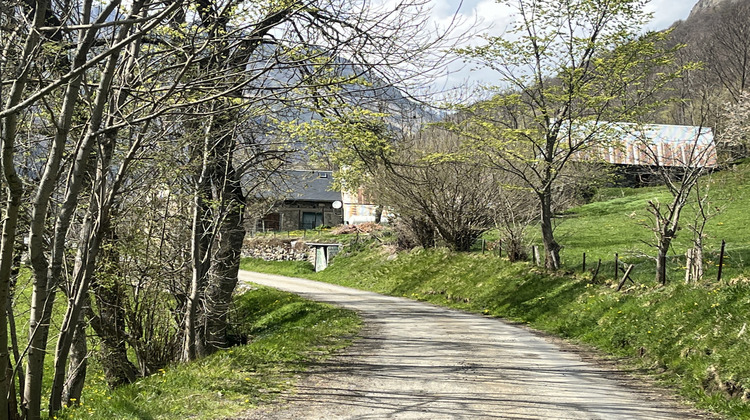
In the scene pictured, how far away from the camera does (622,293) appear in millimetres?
14102

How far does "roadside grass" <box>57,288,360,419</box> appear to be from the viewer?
268 inches

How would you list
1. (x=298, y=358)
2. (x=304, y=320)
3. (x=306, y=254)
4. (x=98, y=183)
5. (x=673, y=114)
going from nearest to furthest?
(x=98, y=183)
(x=298, y=358)
(x=304, y=320)
(x=306, y=254)
(x=673, y=114)

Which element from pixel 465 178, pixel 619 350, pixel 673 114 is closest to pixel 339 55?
pixel 619 350

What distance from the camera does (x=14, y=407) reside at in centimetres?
662

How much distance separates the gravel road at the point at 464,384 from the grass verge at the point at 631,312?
669 mm

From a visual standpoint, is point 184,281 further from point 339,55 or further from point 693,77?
point 693,77

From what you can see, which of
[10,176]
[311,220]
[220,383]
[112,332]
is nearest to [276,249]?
[311,220]

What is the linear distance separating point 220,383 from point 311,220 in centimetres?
5432

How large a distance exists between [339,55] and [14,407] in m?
4.89

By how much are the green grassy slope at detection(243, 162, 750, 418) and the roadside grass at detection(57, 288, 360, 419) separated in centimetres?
514

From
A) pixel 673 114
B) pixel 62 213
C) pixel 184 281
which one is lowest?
pixel 184 281

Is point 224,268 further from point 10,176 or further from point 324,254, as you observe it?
point 324,254

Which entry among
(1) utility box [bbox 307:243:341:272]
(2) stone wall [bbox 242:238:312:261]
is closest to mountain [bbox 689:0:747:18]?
(1) utility box [bbox 307:243:341:272]

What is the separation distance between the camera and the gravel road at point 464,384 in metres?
6.95
